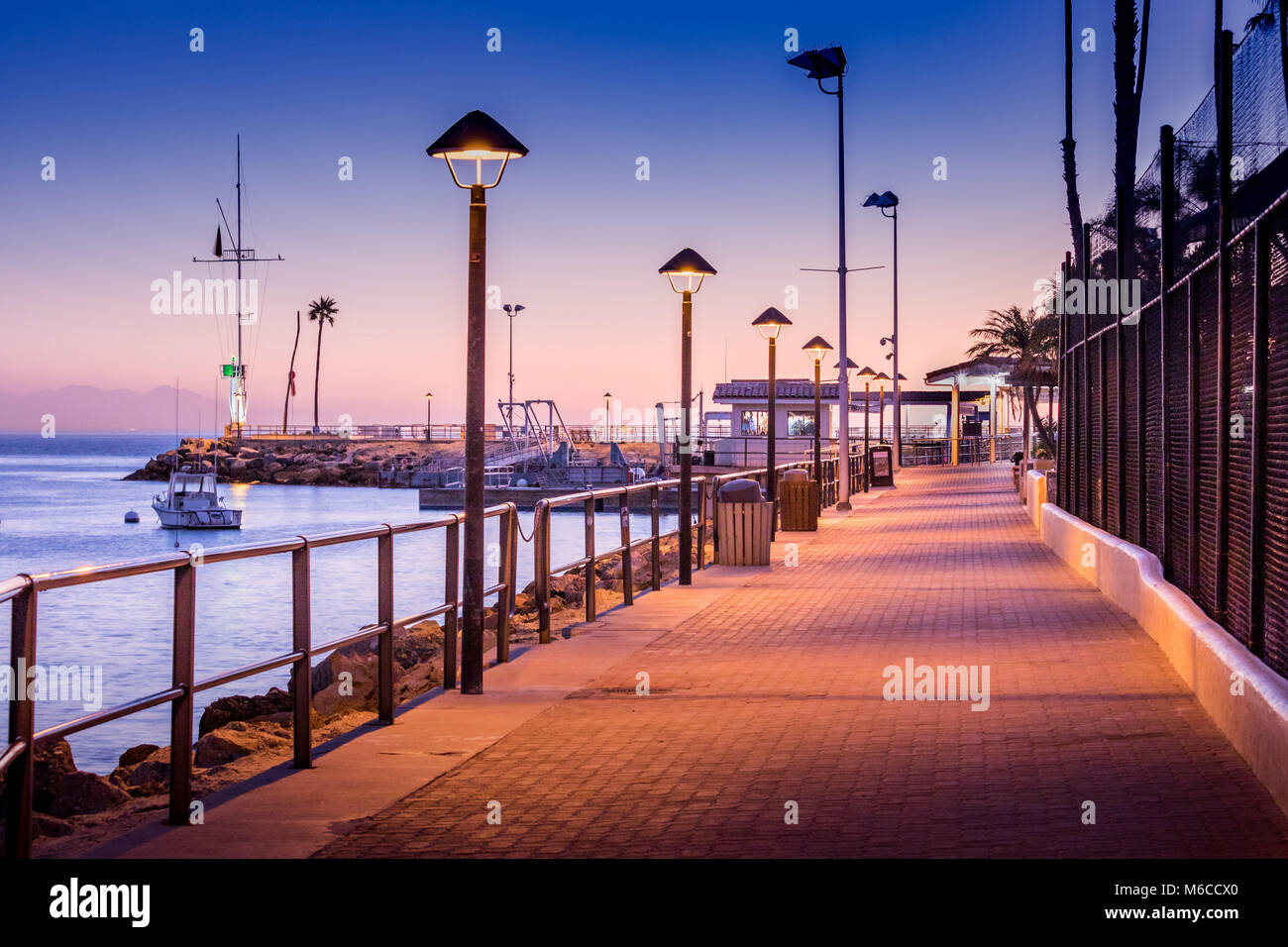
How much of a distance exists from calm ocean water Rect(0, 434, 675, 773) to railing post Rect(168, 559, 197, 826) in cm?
69

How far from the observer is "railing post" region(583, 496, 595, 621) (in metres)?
12.8

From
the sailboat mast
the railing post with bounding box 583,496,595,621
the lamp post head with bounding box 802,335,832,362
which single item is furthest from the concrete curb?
the sailboat mast

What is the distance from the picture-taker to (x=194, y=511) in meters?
63.1

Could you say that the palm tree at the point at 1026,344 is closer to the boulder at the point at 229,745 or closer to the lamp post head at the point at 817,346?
the lamp post head at the point at 817,346

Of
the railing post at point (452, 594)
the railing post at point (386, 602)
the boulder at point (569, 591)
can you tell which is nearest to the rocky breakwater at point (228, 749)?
the railing post at point (386, 602)

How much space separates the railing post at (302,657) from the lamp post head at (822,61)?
2489 centimetres

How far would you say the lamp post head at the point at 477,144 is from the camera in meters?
8.84

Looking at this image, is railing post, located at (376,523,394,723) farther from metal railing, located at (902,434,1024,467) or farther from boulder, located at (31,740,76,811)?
metal railing, located at (902,434,1024,467)

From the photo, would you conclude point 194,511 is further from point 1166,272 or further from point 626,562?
point 1166,272

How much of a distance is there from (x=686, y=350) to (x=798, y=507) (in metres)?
9.56

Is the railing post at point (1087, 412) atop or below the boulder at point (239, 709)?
atop

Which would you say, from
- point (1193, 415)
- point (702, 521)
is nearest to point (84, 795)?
point (1193, 415)
